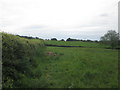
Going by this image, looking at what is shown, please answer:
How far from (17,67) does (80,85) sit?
260 cm

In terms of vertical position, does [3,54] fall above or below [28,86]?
above

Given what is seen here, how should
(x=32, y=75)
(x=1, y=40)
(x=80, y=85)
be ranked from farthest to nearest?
(x=32, y=75) → (x=80, y=85) → (x=1, y=40)

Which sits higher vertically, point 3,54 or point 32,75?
point 3,54

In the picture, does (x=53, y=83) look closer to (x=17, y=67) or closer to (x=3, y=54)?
(x=17, y=67)

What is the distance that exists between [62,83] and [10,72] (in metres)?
2.00

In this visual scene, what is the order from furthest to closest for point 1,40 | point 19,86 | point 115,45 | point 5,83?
point 115,45
point 19,86
point 1,40
point 5,83

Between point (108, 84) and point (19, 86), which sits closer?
point (19, 86)

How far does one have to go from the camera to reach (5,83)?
252 cm

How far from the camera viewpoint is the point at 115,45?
30.0 meters

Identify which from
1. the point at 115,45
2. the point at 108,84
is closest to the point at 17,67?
the point at 108,84

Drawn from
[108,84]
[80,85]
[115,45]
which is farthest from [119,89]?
[115,45]

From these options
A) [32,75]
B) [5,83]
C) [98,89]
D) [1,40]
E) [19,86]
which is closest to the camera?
[5,83]

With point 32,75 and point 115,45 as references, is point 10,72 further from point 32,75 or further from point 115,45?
point 115,45

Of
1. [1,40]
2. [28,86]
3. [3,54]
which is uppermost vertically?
[1,40]
